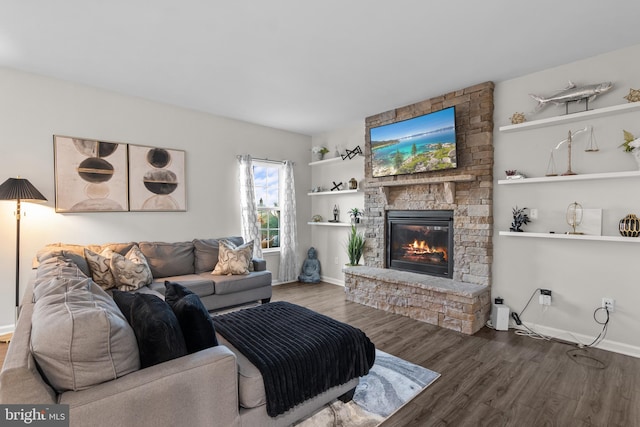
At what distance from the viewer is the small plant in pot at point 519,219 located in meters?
3.25

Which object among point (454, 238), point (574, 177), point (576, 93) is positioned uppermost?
point (576, 93)

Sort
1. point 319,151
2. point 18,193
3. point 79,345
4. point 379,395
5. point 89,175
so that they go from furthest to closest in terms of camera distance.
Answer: point 319,151, point 89,175, point 18,193, point 379,395, point 79,345

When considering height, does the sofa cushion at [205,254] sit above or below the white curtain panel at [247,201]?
below

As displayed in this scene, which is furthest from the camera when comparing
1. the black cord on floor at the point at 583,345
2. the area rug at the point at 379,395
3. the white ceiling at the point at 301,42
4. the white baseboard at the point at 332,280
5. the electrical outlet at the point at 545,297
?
the white baseboard at the point at 332,280

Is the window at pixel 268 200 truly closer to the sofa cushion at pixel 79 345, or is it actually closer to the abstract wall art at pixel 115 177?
the abstract wall art at pixel 115 177

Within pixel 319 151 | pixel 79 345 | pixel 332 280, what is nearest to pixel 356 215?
pixel 332 280

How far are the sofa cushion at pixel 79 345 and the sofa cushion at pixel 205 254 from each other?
2.84 metres

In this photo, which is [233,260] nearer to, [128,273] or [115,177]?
[128,273]

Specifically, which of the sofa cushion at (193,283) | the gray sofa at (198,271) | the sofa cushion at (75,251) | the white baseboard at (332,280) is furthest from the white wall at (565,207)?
the sofa cushion at (75,251)

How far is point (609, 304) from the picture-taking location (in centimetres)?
281

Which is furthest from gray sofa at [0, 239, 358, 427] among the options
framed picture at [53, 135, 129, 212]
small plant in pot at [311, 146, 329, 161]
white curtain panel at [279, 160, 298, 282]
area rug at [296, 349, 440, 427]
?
small plant in pot at [311, 146, 329, 161]

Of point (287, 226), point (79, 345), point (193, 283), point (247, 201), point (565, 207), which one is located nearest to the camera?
point (79, 345)

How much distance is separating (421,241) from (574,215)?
1.65 metres

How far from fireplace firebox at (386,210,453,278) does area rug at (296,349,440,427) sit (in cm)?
167
